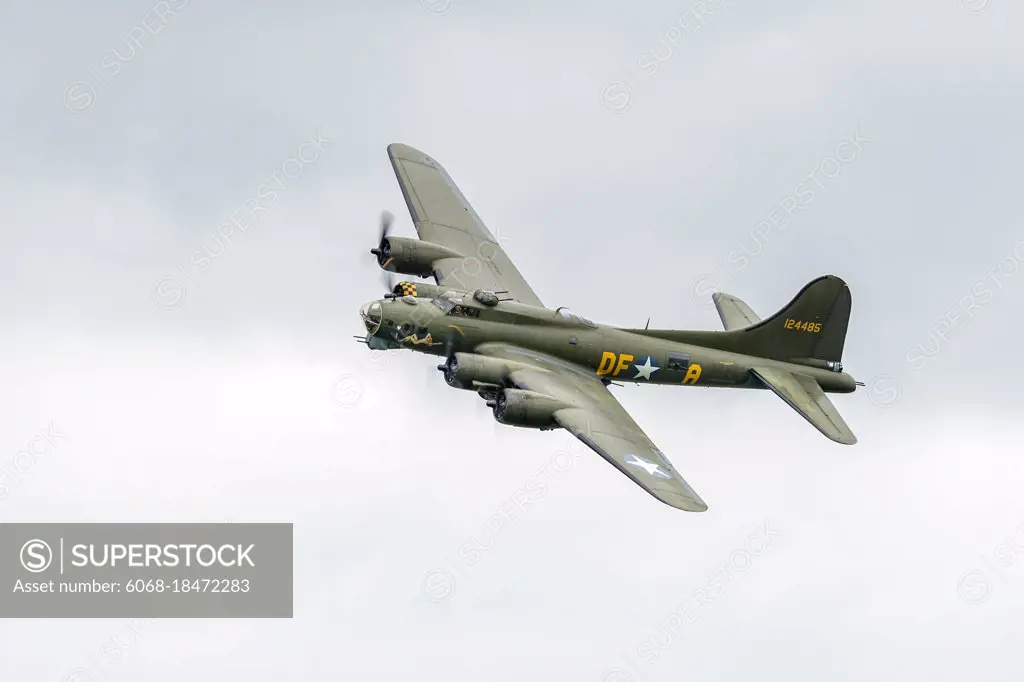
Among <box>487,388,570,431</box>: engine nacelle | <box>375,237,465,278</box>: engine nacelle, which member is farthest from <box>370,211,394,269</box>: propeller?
<box>487,388,570,431</box>: engine nacelle

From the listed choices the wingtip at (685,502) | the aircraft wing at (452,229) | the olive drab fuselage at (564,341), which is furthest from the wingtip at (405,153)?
the wingtip at (685,502)

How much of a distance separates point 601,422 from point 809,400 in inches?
375

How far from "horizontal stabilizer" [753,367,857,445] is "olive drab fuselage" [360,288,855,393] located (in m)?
0.57

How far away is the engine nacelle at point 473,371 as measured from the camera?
53344mm

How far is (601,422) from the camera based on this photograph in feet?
174

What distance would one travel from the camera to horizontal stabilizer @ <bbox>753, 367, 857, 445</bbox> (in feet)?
183

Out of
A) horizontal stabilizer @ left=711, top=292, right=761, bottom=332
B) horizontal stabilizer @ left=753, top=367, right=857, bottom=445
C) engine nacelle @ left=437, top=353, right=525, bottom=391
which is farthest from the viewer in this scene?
horizontal stabilizer @ left=711, top=292, right=761, bottom=332

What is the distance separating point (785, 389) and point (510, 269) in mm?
11665

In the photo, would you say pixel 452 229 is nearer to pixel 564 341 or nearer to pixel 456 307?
pixel 456 307

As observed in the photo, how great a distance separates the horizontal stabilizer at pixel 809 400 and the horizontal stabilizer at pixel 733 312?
2603 millimetres

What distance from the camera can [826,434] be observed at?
5553 centimetres

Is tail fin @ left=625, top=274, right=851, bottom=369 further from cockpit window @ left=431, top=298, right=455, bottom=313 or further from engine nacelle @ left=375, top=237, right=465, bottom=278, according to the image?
engine nacelle @ left=375, top=237, right=465, bottom=278

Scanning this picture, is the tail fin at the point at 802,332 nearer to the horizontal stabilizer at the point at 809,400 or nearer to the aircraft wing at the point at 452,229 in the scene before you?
the horizontal stabilizer at the point at 809,400

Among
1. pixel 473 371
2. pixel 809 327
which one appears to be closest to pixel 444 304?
pixel 473 371
